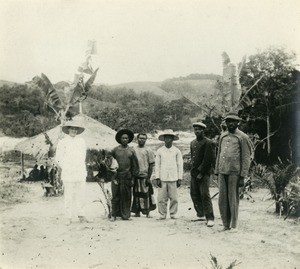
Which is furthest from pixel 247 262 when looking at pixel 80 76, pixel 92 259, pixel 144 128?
pixel 144 128

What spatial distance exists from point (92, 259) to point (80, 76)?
6.61m

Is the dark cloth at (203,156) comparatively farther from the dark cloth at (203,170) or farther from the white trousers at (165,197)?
the white trousers at (165,197)

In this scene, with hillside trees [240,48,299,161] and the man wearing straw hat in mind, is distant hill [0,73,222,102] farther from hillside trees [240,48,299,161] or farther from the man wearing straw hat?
the man wearing straw hat

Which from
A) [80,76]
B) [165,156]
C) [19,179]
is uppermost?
[80,76]

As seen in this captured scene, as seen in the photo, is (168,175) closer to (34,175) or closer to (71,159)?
(71,159)

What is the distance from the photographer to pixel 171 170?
22.7ft

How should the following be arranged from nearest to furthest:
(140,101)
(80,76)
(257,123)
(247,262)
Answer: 1. (247,262)
2. (80,76)
3. (257,123)
4. (140,101)

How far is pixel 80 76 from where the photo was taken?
1072cm

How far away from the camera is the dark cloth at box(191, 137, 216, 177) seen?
6562 mm

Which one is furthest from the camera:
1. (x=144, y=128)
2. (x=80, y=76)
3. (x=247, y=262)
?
(x=144, y=128)

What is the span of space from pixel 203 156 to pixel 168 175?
0.69 meters

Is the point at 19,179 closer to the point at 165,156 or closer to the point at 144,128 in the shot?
the point at 144,128

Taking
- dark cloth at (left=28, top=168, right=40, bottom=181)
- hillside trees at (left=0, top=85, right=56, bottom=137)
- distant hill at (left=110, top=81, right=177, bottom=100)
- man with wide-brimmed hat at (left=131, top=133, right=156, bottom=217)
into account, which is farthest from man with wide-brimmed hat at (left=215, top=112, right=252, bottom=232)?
distant hill at (left=110, top=81, right=177, bottom=100)

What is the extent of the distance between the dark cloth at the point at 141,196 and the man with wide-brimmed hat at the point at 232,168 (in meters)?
1.49
